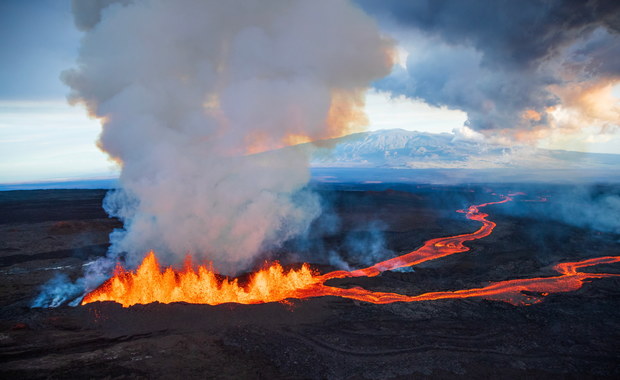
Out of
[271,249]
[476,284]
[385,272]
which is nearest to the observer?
[476,284]

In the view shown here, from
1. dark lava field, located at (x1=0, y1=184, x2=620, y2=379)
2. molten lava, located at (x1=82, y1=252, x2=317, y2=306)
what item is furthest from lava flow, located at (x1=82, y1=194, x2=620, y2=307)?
dark lava field, located at (x1=0, y1=184, x2=620, y2=379)

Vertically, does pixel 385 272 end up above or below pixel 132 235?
below

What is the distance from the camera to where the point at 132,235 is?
29500 millimetres

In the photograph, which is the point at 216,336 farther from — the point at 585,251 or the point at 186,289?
the point at 585,251

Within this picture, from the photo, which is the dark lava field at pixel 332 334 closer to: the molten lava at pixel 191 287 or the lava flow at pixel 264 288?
the lava flow at pixel 264 288

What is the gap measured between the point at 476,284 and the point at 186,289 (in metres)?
22.1

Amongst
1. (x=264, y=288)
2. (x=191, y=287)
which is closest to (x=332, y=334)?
(x=264, y=288)

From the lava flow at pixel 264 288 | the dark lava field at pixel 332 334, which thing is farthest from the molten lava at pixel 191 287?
the dark lava field at pixel 332 334

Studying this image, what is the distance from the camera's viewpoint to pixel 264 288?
76.9 feet

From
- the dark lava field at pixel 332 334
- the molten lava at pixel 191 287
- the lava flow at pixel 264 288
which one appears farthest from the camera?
the lava flow at pixel 264 288

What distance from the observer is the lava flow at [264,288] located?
21562mm

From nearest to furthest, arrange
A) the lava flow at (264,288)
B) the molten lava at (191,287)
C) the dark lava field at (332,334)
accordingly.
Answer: the dark lava field at (332,334)
the molten lava at (191,287)
the lava flow at (264,288)

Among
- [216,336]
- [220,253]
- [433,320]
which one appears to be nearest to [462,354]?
[433,320]

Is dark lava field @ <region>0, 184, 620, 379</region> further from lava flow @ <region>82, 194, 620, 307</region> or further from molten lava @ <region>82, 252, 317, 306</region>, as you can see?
molten lava @ <region>82, 252, 317, 306</region>
